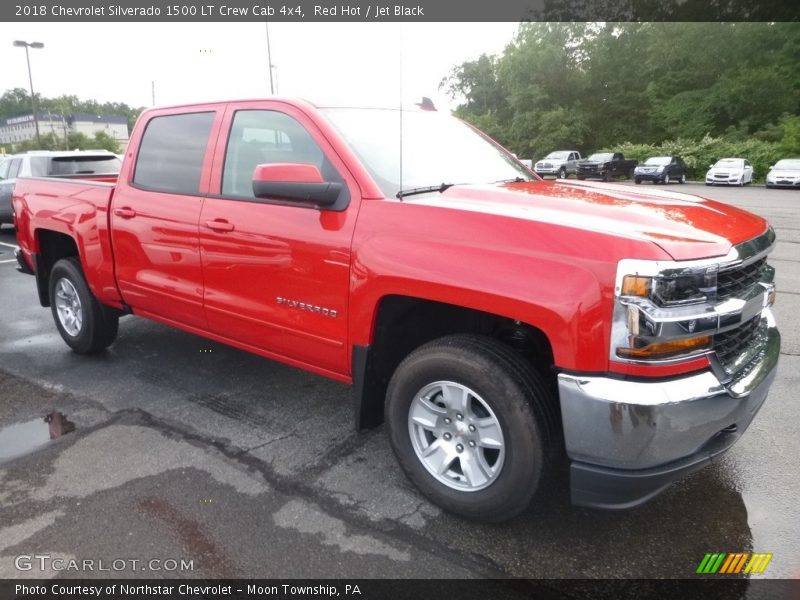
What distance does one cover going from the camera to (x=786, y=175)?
2655 centimetres

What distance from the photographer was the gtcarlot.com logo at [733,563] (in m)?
2.47

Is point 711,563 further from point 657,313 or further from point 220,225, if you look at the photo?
point 220,225

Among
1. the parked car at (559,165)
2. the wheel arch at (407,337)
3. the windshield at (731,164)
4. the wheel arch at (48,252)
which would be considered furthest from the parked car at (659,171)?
the wheel arch at (407,337)

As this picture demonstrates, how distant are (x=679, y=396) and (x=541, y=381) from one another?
551mm

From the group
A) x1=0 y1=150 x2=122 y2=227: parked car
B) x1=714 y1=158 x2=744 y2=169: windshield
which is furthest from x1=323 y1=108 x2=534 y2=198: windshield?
x1=714 y1=158 x2=744 y2=169: windshield

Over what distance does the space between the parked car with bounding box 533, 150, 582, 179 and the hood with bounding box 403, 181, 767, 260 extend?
32297 mm

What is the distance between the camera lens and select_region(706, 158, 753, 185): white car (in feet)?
96.0

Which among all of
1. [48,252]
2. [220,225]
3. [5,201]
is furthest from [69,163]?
[220,225]

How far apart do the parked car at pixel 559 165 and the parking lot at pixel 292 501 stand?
104 feet

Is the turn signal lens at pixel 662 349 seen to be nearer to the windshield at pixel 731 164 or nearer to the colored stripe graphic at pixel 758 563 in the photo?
the colored stripe graphic at pixel 758 563

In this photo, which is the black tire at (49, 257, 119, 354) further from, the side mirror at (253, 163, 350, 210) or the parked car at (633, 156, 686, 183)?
the parked car at (633, 156, 686, 183)

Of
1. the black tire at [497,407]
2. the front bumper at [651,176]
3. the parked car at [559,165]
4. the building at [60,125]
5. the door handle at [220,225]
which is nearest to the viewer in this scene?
the black tire at [497,407]

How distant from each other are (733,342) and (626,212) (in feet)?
2.31

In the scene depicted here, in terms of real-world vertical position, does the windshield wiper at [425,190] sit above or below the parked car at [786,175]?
above
